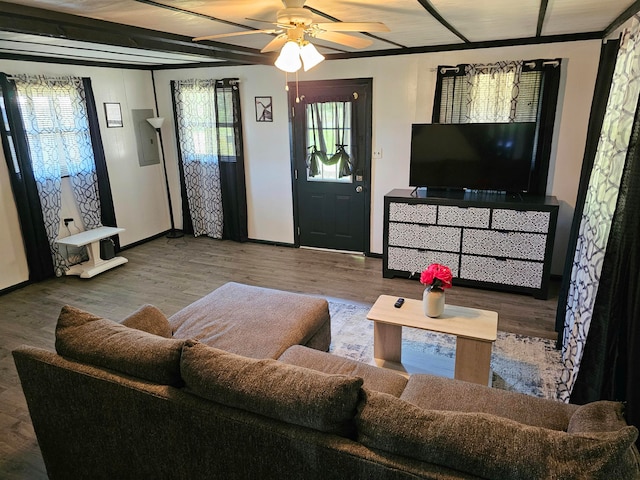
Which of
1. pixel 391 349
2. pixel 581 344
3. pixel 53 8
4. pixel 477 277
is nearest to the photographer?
pixel 53 8

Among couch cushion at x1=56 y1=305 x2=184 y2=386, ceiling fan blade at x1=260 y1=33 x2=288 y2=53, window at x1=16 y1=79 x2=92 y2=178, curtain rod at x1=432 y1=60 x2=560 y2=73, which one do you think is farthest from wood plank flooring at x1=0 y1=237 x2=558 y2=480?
ceiling fan blade at x1=260 y1=33 x2=288 y2=53

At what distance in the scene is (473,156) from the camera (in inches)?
172

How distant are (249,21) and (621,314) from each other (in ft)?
9.13

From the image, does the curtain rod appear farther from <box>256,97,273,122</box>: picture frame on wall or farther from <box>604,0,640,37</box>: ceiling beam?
<box>256,97,273,122</box>: picture frame on wall

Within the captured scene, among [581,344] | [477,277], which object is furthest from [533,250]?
[581,344]

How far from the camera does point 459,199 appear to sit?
431 cm

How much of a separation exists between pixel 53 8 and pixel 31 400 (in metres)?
2.10

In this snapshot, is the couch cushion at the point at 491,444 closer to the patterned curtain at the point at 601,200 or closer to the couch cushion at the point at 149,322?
the patterned curtain at the point at 601,200

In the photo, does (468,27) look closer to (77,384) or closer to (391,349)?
(391,349)

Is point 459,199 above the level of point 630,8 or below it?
below

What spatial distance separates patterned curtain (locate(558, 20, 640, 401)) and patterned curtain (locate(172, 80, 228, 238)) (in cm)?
464

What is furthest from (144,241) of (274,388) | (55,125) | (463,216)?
(274,388)

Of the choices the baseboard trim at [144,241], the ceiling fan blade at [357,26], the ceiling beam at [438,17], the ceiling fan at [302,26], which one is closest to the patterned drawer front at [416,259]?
the ceiling beam at [438,17]

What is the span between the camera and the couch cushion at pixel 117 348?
6.01 feet
